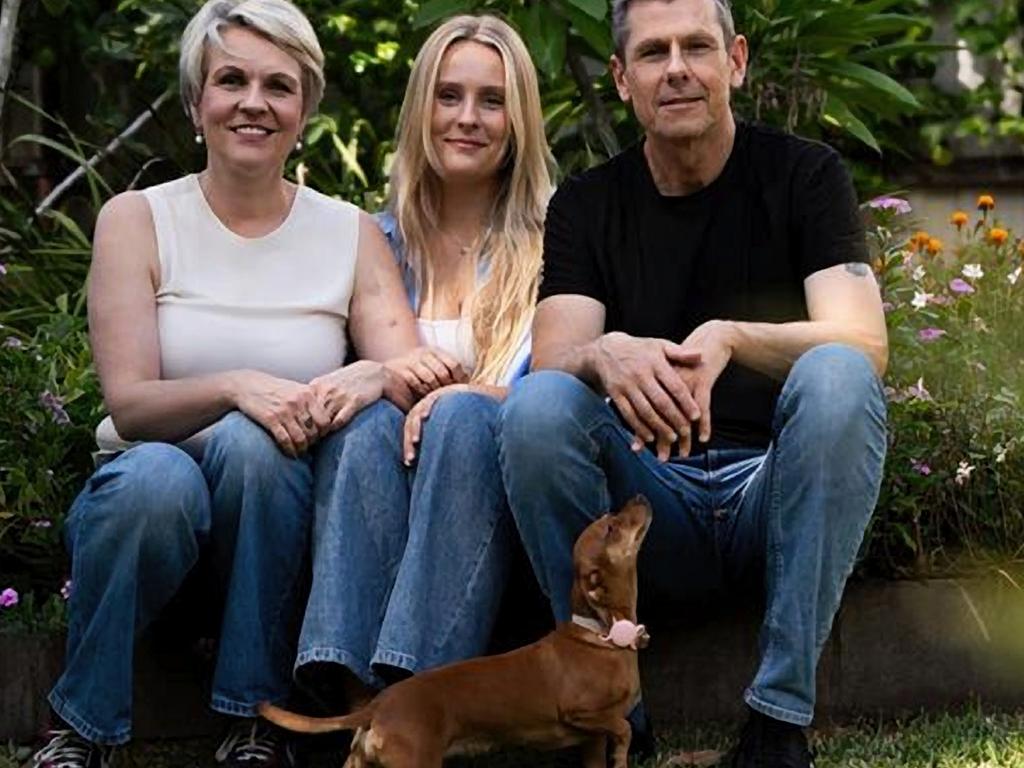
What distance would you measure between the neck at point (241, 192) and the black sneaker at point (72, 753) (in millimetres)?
973

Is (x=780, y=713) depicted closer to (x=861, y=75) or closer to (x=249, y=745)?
(x=249, y=745)

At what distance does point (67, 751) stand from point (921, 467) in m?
1.64

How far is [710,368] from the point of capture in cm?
290

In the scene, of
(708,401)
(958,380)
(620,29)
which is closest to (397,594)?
(708,401)

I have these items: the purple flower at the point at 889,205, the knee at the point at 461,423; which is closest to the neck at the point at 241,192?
the knee at the point at 461,423

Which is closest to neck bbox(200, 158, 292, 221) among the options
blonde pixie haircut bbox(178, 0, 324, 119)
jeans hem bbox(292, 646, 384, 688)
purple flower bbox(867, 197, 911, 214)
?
blonde pixie haircut bbox(178, 0, 324, 119)

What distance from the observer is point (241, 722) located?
3.10 metres

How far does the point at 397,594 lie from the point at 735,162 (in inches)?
38.3

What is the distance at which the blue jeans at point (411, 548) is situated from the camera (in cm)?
296

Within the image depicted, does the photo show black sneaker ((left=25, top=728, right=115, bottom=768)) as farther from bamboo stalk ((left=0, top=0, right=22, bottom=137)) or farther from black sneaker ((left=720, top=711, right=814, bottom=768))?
bamboo stalk ((left=0, top=0, right=22, bottom=137))

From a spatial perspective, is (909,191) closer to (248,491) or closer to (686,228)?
(686,228)

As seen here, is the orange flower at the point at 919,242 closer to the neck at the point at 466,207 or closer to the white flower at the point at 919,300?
the white flower at the point at 919,300

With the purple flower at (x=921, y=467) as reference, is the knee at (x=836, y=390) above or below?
above

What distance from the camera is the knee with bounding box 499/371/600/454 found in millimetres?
2871
